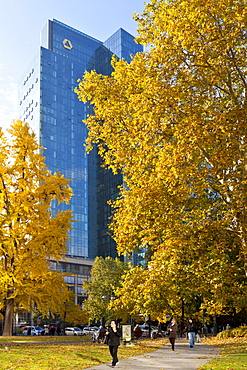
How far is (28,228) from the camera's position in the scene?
2991cm

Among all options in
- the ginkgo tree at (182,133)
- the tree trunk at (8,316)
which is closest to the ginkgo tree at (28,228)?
the tree trunk at (8,316)

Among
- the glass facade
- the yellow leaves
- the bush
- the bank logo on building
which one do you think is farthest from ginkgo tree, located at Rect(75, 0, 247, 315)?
the bank logo on building

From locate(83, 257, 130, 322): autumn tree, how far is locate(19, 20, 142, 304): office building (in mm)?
65101

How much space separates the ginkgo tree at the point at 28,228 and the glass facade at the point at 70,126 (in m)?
98.2

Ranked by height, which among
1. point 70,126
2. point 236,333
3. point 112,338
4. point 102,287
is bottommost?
point 236,333

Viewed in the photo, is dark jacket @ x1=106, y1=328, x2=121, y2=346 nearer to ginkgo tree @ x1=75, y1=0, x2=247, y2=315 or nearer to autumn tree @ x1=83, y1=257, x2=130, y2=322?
ginkgo tree @ x1=75, y1=0, x2=247, y2=315

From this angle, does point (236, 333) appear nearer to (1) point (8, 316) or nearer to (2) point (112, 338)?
(1) point (8, 316)

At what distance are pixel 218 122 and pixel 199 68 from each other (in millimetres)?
2770

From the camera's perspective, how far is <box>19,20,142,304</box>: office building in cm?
13538

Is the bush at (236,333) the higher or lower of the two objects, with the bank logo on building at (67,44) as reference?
lower

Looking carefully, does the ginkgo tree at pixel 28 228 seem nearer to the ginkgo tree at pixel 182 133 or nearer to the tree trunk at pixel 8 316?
the tree trunk at pixel 8 316

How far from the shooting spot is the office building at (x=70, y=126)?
135375 mm

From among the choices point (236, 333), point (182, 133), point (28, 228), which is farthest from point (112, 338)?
point (236, 333)

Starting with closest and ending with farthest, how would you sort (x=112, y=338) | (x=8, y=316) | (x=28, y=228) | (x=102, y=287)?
(x=112, y=338), (x=28, y=228), (x=8, y=316), (x=102, y=287)
